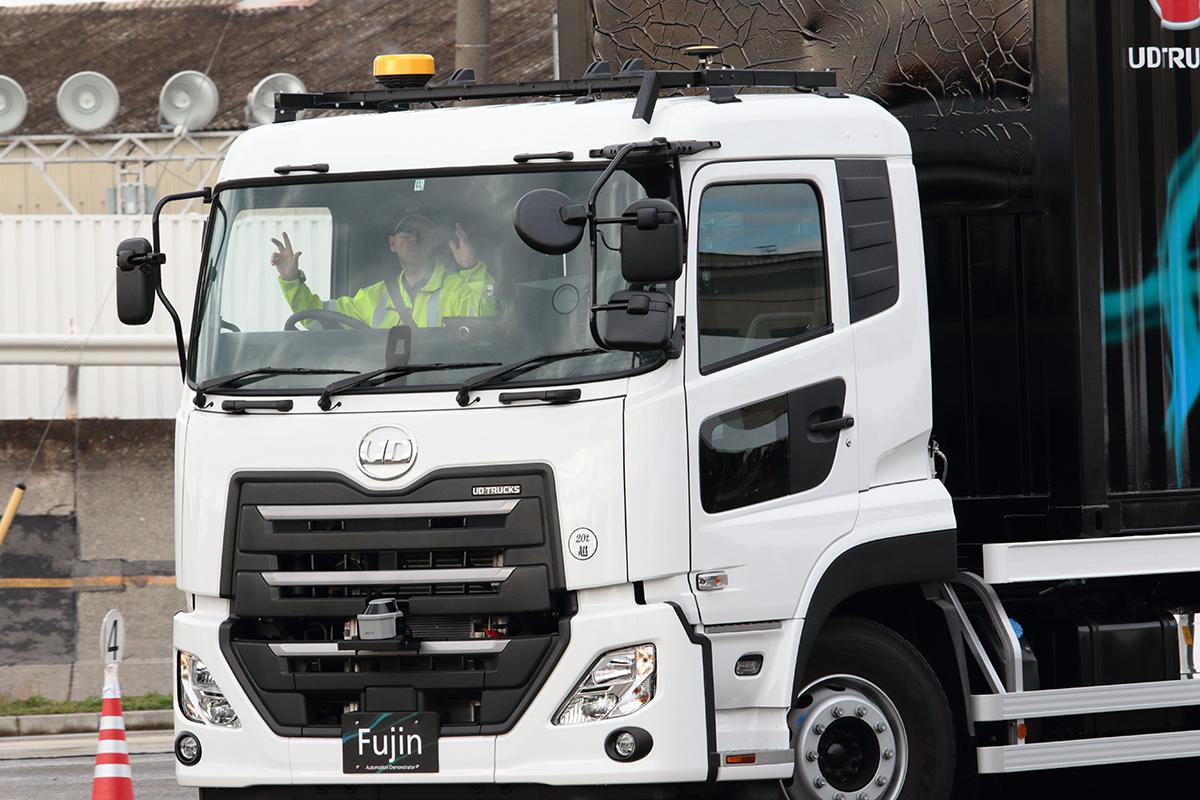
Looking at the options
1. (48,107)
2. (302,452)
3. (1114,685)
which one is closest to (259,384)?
(302,452)

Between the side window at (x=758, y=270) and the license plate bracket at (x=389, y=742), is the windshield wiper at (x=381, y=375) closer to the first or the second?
the side window at (x=758, y=270)

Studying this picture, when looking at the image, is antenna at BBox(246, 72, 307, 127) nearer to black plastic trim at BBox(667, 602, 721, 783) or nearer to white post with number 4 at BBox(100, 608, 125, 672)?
white post with number 4 at BBox(100, 608, 125, 672)

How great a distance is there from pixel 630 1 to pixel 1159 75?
239cm

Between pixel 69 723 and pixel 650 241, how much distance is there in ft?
26.3

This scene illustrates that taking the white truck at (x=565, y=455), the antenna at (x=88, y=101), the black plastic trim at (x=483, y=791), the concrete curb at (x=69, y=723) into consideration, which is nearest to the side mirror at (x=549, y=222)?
the white truck at (x=565, y=455)

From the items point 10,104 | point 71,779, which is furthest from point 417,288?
point 10,104

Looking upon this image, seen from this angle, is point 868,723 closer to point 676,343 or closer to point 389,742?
point 676,343

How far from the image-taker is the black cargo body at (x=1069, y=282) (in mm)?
7770

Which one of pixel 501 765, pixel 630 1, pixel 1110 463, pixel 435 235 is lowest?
pixel 501 765

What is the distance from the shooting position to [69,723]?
1285 centimetres

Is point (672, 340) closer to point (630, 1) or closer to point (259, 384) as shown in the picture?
point (259, 384)

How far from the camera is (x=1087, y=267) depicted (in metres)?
7.72

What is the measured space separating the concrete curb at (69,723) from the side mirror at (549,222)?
7302 mm

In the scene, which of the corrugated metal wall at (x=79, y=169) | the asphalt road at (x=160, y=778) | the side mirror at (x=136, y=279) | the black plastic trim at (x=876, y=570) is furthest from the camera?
the corrugated metal wall at (x=79, y=169)
